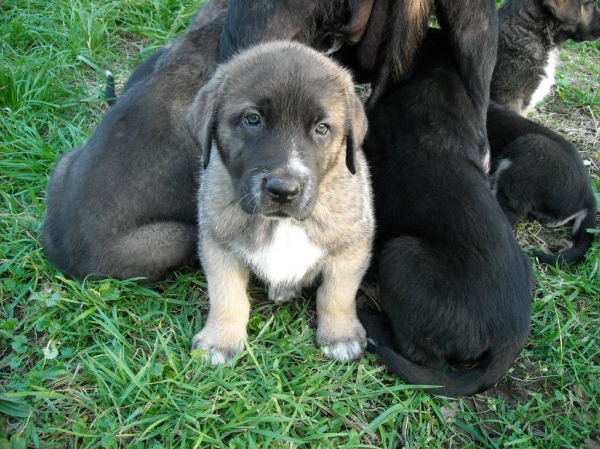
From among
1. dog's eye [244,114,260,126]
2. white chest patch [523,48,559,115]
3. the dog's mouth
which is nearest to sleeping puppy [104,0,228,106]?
dog's eye [244,114,260,126]

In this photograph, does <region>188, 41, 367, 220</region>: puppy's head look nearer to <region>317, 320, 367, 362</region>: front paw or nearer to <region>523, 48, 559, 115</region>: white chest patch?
<region>317, 320, 367, 362</region>: front paw

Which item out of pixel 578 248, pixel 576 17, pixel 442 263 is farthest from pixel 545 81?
pixel 442 263

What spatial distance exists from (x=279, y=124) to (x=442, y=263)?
3.75ft

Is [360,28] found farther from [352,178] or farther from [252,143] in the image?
[252,143]

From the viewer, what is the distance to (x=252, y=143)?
2904 millimetres

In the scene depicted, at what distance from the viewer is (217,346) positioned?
3.32m

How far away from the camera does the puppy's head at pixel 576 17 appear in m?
4.91

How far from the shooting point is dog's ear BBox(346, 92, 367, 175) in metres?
3.08

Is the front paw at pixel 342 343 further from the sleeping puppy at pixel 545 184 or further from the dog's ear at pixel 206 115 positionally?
the sleeping puppy at pixel 545 184

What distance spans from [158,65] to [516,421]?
125 inches

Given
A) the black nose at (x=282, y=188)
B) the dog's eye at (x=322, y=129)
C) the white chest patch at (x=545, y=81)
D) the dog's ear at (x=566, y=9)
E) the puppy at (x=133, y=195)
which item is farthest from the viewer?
the white chest patch at (x=545, y=81)

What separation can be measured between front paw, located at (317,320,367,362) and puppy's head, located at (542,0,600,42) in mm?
3277

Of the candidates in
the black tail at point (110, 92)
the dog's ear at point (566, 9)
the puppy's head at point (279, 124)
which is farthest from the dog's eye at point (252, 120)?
the dog's ear at point (566, 9)

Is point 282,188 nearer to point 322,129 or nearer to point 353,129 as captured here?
point 322,129
